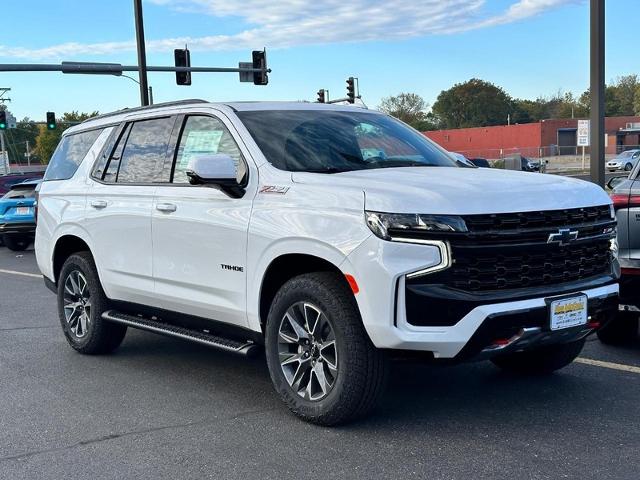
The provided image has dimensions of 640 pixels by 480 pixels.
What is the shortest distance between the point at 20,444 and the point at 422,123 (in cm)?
11524

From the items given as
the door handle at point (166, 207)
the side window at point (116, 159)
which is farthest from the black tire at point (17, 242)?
the door handle at point (166, 207)

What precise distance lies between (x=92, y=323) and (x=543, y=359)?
365cm

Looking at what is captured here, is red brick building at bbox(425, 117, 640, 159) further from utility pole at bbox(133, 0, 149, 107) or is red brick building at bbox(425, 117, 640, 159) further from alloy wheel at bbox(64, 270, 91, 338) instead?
alloy wheel at bbox(64, 270, 91, 338)

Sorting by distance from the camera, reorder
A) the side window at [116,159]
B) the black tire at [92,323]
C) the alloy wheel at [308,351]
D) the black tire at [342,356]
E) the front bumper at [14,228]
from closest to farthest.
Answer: the black tire at [342,356] < the alloy wheel at [308,351] < the side window at [116,159] < the black tire at [92,323] < the front bumper at [14,228]

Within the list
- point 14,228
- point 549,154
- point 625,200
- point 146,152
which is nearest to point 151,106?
point 146,152

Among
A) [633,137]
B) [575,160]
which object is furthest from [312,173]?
[633,137]

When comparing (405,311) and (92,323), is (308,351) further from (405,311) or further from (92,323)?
(92,323)

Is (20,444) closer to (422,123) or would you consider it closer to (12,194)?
(12,194)

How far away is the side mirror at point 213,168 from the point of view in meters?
4.94

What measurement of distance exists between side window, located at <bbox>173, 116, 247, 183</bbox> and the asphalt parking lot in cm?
159

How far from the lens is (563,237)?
443cm

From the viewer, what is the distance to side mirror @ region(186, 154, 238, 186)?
494cm

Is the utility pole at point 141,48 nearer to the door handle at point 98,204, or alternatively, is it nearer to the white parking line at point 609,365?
the door handle at point 98,204

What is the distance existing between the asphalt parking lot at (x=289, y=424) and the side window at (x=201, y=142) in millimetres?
1593
